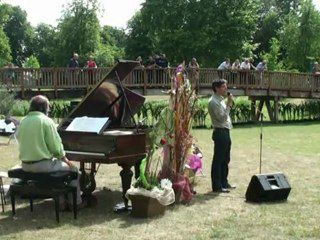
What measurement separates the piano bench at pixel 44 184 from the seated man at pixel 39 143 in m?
0.09

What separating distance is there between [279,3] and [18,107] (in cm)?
6563

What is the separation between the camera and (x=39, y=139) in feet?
25.8

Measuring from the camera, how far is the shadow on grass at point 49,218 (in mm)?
7820

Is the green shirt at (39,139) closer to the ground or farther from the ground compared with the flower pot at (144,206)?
farther from the ground

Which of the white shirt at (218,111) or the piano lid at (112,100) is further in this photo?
the white shirt at (218,111)

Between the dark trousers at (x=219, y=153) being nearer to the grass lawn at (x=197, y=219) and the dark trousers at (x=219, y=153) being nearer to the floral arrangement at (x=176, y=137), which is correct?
the grass lawn at (x=197, y=219)

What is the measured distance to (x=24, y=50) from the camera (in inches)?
3826

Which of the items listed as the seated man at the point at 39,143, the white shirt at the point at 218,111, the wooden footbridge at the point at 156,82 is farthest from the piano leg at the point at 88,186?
the wooden footbridge at the point at 156,82

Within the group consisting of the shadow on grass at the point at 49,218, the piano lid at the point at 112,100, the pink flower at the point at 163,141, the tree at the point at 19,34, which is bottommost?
the shadow on grass at the point at 49,218

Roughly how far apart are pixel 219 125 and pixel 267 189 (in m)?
1.47

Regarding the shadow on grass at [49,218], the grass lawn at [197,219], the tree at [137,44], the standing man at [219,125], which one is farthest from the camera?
the tree at [137,44]

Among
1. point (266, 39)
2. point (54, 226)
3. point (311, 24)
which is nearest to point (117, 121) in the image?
point (54, 226)

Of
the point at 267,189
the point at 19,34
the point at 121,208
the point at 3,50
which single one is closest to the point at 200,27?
the point at 3,50

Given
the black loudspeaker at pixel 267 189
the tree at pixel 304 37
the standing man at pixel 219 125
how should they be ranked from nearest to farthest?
the black loudspeaker at pixel 267 189 → the standing man at pixel 219 125 → the tree at pixel 304 37
